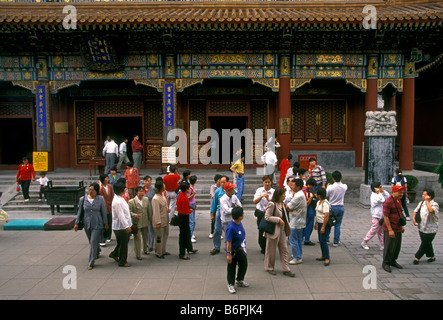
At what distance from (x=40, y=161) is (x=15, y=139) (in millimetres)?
6022

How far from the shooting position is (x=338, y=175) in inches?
304

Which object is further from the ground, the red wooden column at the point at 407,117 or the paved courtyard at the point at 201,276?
the red wooden column at the point at 407,117

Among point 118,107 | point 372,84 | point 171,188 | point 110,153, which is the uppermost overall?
point 372,84

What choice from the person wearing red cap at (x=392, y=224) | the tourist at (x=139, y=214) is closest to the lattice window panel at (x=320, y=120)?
the person wearing red cap at (x=392, y=224)

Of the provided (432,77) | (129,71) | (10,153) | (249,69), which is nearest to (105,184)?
(129,71)

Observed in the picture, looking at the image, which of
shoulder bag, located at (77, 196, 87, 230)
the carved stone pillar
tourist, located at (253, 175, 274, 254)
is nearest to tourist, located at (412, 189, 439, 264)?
tourist, located at (253, 175, 274, 254)

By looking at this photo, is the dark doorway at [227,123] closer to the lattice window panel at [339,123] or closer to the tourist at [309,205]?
the lattice window panel at [339,123]

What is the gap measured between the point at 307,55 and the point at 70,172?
35.4 feet

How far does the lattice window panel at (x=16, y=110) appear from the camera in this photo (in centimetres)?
1581

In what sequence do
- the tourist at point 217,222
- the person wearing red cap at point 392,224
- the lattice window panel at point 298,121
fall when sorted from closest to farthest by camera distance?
1. the person wearing red cap at point 392,224
2. the tourist at point 217,222
3. the lattice window panel at point 298,121

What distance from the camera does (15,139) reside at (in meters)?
17.9

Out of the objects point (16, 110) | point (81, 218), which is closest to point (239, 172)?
point (81, 218)

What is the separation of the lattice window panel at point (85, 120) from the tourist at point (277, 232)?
39.4ft

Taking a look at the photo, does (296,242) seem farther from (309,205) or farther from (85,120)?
(85,120)
